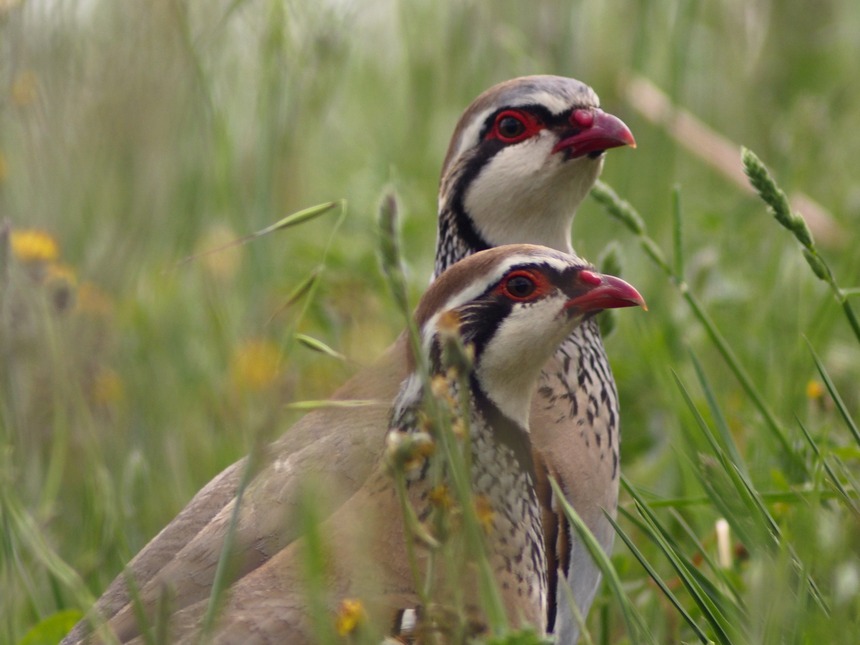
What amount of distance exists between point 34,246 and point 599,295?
204 cm

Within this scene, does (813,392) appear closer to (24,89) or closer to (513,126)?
(513,126)

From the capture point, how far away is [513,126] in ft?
11.9

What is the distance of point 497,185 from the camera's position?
3.62m

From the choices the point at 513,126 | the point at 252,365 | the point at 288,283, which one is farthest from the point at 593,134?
the point at 288,283

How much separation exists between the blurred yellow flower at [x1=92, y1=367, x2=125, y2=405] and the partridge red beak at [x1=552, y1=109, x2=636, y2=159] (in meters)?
1.74

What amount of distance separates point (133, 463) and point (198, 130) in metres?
2.15

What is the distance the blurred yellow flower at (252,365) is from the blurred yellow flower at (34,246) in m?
0.63

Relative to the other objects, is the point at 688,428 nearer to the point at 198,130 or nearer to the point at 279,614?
the point at 279,614

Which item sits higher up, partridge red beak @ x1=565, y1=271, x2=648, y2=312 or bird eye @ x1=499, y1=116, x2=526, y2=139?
bird eye @ x1=499, y1=116, x2=526, y2=139

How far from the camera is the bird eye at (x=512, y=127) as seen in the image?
361 cm

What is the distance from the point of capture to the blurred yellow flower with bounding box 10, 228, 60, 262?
4004 millimetres

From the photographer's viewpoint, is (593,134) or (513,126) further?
(513,126)

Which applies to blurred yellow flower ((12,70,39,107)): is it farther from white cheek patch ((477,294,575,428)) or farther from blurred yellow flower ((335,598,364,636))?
blurred yellow flower ((335,598,364,636))

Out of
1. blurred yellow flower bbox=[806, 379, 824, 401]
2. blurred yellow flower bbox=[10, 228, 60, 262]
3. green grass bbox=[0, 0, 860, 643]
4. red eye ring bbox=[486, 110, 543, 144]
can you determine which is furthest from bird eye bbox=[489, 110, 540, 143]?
blurred yellow flower bbox=[10, 228, 60, 262]
